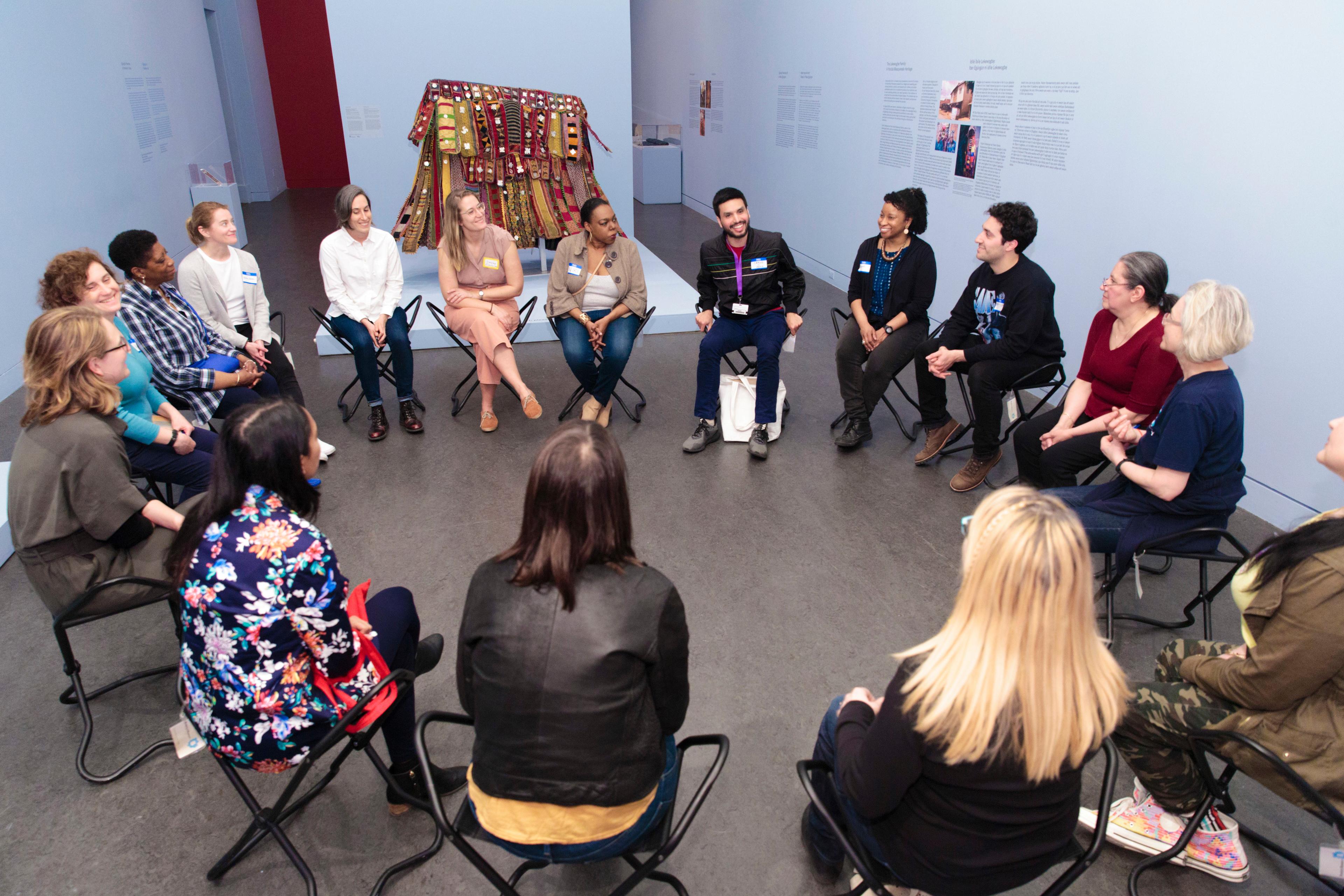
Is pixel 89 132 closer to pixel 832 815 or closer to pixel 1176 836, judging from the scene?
pixel 832 815

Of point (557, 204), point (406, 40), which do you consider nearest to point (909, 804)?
point (557, 204)

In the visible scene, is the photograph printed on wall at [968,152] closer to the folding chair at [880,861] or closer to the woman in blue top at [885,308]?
the woman in blue top at [885,308]

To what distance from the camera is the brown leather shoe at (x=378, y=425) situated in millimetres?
4453

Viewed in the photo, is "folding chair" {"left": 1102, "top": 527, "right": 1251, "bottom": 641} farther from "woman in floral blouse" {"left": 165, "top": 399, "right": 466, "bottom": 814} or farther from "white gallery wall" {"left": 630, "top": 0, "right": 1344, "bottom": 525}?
"woman in floral blouse" {"left": 165, "top": 399, "right": 466, "bottom": 814}

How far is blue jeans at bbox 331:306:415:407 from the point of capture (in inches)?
176

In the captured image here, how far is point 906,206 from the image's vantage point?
4145 mm

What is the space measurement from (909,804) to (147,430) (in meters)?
2.92

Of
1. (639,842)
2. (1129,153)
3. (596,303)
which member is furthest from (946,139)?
(639,842)

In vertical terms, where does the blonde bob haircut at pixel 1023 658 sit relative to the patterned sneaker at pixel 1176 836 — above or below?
above

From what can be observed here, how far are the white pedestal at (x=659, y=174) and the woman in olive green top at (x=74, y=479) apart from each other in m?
10.3

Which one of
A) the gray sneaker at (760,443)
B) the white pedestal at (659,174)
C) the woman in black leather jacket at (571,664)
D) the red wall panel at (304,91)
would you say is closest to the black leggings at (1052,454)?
the gray sneaker at (760,443)

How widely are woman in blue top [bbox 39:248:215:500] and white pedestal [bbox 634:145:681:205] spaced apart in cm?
952

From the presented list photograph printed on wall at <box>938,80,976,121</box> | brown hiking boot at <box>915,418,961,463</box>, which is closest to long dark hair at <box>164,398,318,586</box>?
brown hiking boot at <box>915,418,961,463</box>

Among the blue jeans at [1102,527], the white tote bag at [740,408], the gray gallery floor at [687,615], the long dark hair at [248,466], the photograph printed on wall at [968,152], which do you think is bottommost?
the gray gallery floor at [687,615]
